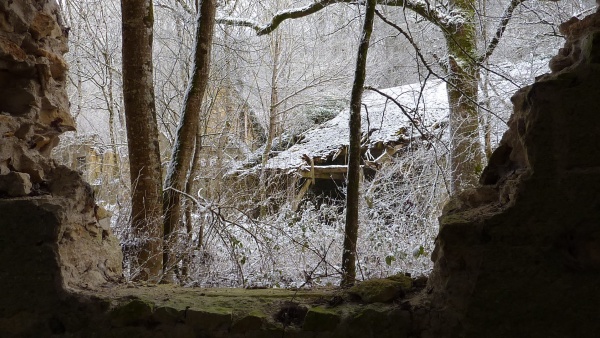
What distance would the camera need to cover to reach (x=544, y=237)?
77.6 inches

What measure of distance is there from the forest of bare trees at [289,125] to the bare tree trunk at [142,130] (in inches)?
0.5

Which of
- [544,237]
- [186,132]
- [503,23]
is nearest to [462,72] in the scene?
[503,23]

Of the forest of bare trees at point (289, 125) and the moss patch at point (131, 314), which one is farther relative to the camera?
the forest of bare trees at point (289, 125)

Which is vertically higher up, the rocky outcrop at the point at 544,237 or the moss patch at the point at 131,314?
the rocky outcrop at the point at 544,237

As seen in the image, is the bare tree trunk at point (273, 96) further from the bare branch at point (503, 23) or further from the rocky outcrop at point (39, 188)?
the rocky outcrop at point (39, 188)

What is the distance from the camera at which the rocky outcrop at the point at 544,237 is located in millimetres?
1930

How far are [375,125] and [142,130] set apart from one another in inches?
220

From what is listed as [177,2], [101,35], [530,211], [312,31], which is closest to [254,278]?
[530,211]

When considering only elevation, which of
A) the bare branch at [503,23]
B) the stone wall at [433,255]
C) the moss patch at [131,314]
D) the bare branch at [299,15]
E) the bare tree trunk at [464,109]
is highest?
the bare branch at [299,15]

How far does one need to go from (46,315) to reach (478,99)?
5.83 m

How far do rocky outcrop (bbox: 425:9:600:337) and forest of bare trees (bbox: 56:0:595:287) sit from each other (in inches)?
38.4

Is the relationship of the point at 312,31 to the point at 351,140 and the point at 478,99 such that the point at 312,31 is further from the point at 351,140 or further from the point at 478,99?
the point at 351,140

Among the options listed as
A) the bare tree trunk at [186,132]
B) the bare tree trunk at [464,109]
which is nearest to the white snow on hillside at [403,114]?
the bare tree trunk at [464,109]

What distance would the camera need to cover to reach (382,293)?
2275 millimetres
